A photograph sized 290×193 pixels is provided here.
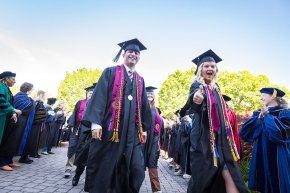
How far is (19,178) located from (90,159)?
323 cm

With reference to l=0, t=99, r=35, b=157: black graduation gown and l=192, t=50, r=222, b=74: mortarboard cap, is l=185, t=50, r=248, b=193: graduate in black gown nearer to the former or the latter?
l=192, t=50, r=222, b=74: mortarboard cap

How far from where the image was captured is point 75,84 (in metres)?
45.7

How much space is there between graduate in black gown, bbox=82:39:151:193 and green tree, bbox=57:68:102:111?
135 ft

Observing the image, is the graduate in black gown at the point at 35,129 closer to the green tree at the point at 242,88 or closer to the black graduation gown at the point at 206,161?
the black graduation gown at the point at 206,161

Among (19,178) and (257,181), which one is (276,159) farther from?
(19,178)

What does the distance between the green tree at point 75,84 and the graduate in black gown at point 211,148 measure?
41.4 meters

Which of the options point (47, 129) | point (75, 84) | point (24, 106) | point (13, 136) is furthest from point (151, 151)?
point (75, 84)

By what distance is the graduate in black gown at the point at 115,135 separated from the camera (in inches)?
124

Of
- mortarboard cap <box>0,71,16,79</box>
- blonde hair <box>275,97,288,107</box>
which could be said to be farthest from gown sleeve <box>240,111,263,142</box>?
mortarboard cap <box>0,71,16,79</box>

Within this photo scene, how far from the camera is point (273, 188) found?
4.58 meters

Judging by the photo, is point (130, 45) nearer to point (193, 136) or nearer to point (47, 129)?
point (193, 136)

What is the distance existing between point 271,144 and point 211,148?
2236mm

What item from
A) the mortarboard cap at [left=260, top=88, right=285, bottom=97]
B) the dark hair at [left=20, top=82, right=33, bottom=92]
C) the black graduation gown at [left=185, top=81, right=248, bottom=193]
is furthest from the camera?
the dark hair at [left=20, top=82, right=33, bottom=92]

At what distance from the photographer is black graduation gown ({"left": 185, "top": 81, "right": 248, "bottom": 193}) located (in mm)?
3098
